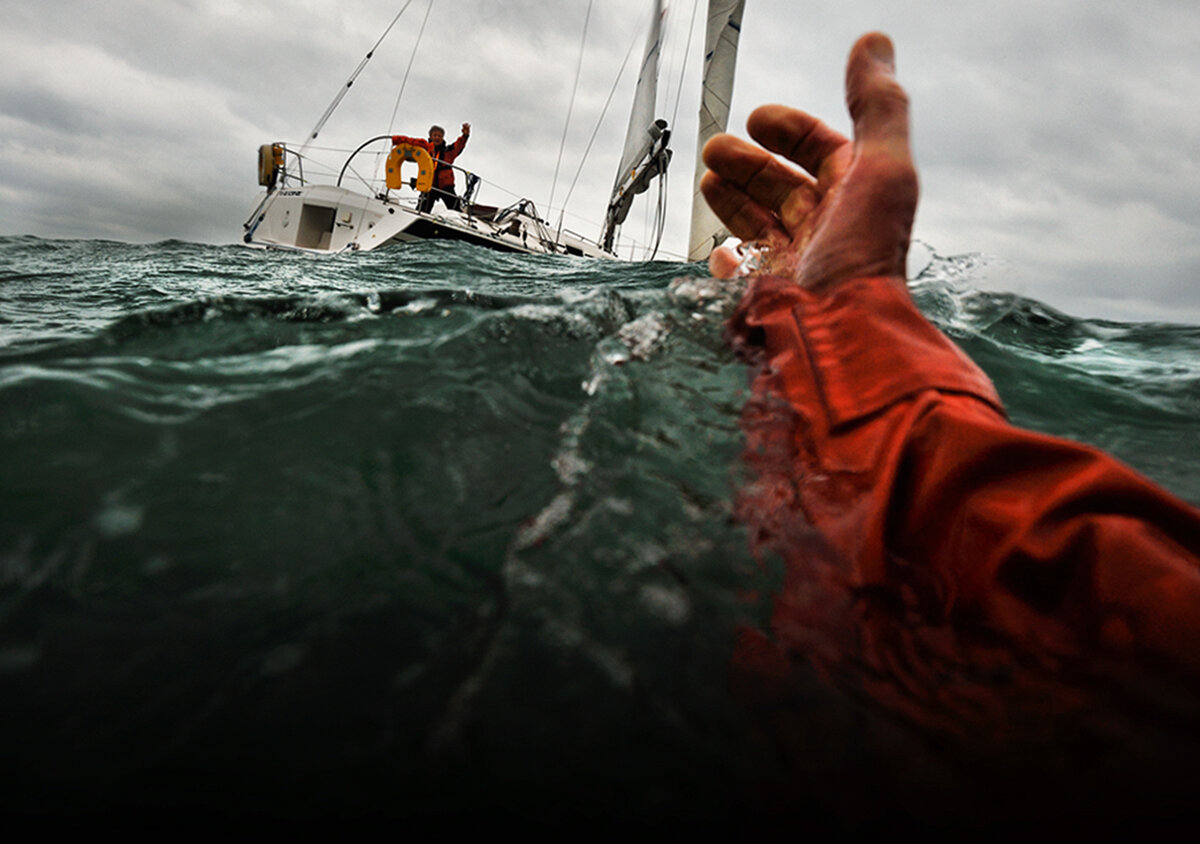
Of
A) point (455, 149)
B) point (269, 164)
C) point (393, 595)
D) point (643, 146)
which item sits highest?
point (643, 146)

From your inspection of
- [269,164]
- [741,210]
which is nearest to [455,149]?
[269,164]

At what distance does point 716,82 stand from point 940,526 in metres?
13.1

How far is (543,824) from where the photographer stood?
0.63 metres

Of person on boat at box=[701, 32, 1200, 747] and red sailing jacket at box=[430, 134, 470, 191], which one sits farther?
red sailing jacket at box=[430, 134, 470, 191]

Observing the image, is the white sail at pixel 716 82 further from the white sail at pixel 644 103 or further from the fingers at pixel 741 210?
the fingers at pixel 741 210

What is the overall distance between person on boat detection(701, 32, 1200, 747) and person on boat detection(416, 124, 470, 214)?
919 centimetres

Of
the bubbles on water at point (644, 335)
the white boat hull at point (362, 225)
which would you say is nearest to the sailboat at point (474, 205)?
the white boat hull at point (362, 225)

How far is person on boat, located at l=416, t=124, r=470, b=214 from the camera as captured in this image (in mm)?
9227

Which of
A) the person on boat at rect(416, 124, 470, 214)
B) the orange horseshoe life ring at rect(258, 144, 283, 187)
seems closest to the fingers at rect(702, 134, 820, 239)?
the person on boat at rect(416, 124, 470, 214)

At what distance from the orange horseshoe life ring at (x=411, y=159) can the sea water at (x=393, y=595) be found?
8.30m

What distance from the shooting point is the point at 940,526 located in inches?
36.1

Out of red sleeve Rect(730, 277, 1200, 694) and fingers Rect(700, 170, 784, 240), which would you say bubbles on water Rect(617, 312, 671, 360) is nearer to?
fingers Rect(700, 170, 784, 240)

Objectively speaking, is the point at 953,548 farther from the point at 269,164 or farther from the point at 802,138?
the point at 269,164

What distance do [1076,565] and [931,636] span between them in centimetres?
23
